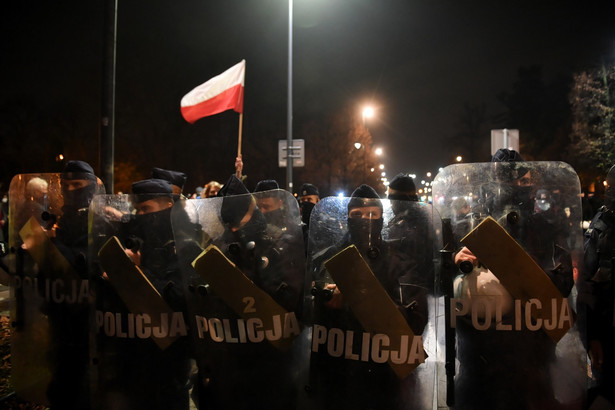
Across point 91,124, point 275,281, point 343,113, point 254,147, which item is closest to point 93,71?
point 91,124

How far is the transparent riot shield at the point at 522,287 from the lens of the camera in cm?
260

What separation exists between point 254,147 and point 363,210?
35.6m

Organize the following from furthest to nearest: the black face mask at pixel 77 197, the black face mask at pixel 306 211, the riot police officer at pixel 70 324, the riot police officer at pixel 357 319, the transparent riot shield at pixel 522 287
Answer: the black face mask at pixel 306 211, the black face mask at pixel 77 197, the riot police officer at pixel 70 324, the riot police officer at pixel 357 319, the transparent riot shield at pixel 522 287

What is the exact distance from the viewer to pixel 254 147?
3778cm

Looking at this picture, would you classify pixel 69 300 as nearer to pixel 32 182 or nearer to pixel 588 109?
pixel 32 182

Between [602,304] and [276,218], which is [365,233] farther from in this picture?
[602,304]

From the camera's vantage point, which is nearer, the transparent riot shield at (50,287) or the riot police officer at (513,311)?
the riot police officer at (513,311)

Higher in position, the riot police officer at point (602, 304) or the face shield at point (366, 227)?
the face shield at point (366, 227)

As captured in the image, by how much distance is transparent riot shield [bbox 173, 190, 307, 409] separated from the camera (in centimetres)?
295

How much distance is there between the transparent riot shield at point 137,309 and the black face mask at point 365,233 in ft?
4.23

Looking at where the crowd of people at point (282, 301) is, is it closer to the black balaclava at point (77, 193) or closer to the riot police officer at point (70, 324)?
the riot police officer at point (70, 324)

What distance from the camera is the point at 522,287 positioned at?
2.59 meters

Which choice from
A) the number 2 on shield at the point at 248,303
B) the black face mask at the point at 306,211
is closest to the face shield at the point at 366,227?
the number 2 on shield at the point at 248,303

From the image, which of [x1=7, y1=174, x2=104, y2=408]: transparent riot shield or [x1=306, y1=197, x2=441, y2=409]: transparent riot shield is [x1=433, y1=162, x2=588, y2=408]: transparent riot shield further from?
[x1=7, y1=174, x2=104, y2=408]: transparent riot shield
